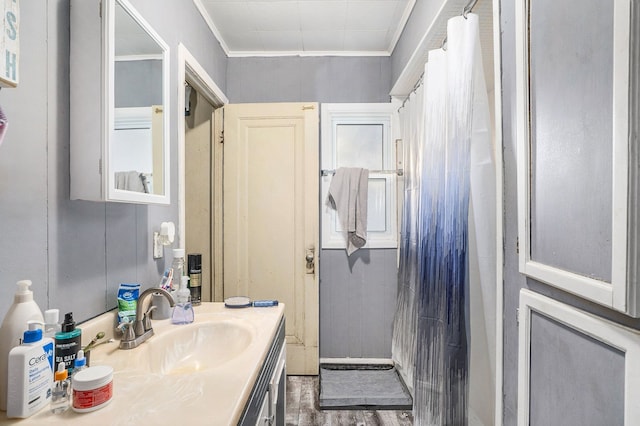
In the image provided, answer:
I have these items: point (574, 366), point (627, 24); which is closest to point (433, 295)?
point (574, 366)

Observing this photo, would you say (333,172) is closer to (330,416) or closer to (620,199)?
(330,416)

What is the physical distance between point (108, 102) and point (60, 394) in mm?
741

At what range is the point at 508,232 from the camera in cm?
102

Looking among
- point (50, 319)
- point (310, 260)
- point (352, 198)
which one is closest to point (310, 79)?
point (352, 198)

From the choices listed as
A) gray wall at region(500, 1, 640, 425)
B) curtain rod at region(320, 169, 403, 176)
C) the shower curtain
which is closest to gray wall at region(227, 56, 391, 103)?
curtain rod at region(320, 169, 403, 176)

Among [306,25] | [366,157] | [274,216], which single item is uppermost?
[306,25]

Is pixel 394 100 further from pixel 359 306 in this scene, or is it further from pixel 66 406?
pixel 66 406

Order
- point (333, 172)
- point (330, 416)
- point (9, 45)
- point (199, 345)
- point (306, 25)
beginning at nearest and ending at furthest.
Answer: point (9, 45), point (199, 345), point (330, 416), point (306, 25), point (333, 172)

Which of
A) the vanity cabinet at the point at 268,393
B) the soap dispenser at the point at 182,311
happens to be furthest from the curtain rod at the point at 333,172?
the soap dispenser at the point at 182,311

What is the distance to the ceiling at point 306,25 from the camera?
2096mm

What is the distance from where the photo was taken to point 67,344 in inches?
31.8

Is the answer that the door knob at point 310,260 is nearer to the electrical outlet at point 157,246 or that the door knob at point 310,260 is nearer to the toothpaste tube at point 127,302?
the electrical outlet at point 157,246

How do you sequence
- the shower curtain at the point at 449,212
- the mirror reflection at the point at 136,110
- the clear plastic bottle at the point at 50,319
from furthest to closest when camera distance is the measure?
the shower curtain at the point at 449,212 < the mirror reflection at the point at 136,110 < the clear plastic bottle at the point at 50,319

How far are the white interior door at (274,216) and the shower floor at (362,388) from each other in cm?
19
